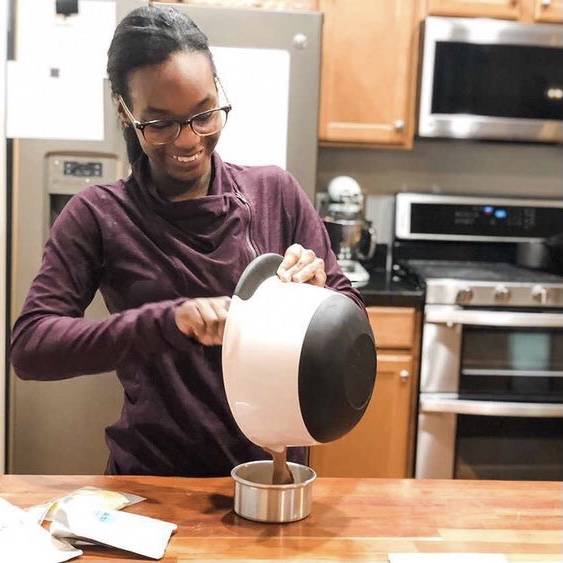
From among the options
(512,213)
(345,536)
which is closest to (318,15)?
(512,213)

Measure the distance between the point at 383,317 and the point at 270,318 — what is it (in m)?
1.69

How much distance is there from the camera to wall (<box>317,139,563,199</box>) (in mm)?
3186

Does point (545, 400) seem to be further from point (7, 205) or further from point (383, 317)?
point (7, 205)

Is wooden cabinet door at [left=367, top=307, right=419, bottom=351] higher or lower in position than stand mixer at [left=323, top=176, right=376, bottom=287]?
lower

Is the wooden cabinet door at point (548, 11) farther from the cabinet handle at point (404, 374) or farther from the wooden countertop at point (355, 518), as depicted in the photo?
the wooden countertop at point (355, 518)

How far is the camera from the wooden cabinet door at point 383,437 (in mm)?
2652

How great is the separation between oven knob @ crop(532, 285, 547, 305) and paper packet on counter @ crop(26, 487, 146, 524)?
5.87ft

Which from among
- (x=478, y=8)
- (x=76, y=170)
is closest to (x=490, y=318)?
(x=478, y=8)

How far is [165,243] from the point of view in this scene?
1.33m

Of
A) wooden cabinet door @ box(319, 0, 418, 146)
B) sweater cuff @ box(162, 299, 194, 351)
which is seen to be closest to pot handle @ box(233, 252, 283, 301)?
sweater cuff @ box(162, 299, 194, 351)

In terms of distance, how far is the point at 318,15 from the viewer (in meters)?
2.43

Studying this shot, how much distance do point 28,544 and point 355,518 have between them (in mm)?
425

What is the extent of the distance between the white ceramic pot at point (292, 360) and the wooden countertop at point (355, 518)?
0.45 feet

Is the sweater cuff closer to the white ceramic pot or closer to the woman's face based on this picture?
the white ceramic pot
